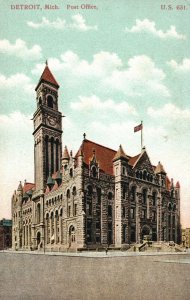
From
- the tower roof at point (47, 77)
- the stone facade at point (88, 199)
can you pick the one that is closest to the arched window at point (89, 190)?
the stone facade at point (88, 199)

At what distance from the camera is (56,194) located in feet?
39.1

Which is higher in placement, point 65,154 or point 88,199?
point 65,154

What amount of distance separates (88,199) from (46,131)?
11.2 ft

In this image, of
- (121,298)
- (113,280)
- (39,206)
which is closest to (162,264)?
(113,280)

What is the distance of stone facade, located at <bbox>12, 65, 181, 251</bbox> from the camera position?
33.3 ft

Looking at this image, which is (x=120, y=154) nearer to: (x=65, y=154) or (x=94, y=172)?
(x=65, y=154)

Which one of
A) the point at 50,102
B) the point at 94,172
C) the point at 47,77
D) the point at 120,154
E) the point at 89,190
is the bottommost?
the point at 89,190

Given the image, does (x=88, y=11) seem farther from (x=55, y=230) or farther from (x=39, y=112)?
(x=55, y=230)

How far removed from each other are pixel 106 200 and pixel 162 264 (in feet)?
15.6

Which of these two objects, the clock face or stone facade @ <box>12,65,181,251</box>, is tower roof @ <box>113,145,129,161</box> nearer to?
stone facade @ <box>12,65,181,251</box>

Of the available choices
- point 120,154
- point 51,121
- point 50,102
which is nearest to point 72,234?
point 120,154

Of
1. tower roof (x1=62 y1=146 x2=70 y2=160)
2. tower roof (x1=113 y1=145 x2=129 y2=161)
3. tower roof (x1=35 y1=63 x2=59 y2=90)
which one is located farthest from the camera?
tower roof (x1=62 y1=146 x2=70 y2=160)

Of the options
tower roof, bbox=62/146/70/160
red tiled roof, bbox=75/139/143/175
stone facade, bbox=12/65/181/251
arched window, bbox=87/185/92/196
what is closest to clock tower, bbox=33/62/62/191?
stone facade, bbox=12/65/181/251

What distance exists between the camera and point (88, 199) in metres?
12.6
